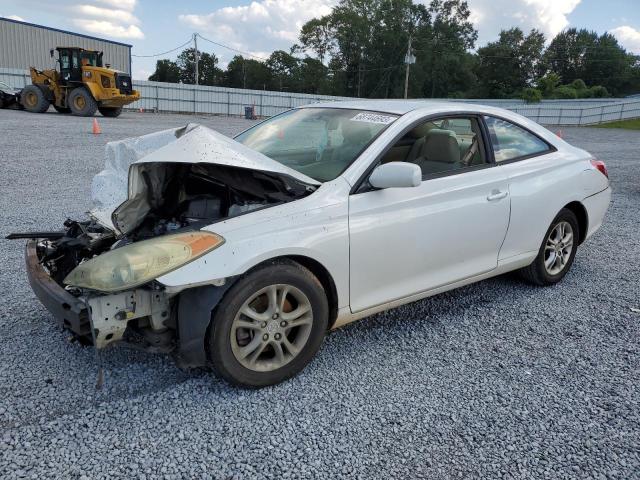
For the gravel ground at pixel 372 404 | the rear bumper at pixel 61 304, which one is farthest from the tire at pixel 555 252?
the rear bumper at pixel 61 304

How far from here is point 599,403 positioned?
294 centimetres

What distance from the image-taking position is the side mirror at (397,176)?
10.0 feet

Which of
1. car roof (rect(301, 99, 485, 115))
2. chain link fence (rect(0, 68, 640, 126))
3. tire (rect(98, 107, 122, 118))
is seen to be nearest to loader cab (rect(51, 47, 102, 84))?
→ tire (rect(98, 107, 122, 118))

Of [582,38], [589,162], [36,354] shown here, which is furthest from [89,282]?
[582,38]

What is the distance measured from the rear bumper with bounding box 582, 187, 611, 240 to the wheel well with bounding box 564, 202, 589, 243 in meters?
0.03

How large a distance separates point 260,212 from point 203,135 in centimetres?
63

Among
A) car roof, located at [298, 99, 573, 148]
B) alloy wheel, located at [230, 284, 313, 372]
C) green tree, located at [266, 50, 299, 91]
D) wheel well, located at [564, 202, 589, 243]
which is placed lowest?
alloy wheel, located at [230, 284, 313, 372]

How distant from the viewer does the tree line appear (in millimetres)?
77562

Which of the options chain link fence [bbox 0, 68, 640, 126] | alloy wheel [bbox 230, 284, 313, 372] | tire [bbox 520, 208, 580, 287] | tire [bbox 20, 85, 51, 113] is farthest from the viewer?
chain link fence [bbox 0, 68, 640, 126]

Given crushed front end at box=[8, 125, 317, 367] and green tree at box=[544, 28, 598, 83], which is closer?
crushed front end at box=[8, 125, 317, 367]

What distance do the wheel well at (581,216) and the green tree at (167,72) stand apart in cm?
8176

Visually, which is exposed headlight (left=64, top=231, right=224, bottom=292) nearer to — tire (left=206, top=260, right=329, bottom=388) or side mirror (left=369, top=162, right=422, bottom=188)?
tire (left=206, top=260, right=329, bottom=388)

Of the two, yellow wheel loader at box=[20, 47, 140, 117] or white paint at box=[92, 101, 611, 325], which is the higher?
yellow wheel loader at box=[20, 47, 140, 117]

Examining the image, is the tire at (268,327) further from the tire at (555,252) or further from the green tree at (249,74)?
the green tree at (249,74)
